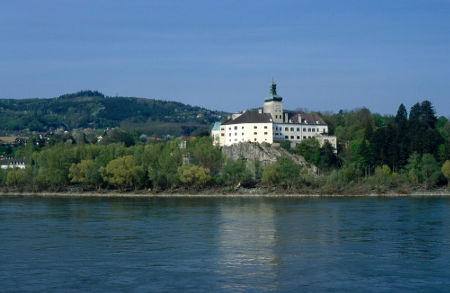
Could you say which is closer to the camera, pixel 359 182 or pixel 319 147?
pixel 359 182

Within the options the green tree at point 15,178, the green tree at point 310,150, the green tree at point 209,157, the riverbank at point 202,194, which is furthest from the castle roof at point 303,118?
the green tree at point 15,178

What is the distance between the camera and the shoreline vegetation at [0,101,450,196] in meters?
85.8

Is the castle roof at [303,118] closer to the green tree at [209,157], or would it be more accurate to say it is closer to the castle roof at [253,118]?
the castle roof at [253,118]

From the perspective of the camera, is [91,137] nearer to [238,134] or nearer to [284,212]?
[238,134]

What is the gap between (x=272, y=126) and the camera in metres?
98.2

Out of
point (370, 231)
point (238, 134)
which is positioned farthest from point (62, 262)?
point (238, 134)

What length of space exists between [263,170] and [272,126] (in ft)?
36.7

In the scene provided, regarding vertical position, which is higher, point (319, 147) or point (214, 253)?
point (319, 147)

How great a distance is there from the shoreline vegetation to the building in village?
3.10m

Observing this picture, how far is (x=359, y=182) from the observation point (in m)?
87.2

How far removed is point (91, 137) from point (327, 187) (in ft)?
343

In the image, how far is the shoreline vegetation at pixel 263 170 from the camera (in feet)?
282

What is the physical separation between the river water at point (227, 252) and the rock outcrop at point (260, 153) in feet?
129

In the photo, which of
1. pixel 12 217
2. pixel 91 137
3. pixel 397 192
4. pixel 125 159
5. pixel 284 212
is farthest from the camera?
pixel 91 137
